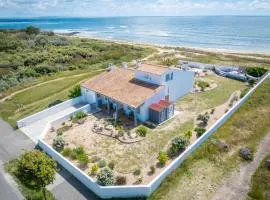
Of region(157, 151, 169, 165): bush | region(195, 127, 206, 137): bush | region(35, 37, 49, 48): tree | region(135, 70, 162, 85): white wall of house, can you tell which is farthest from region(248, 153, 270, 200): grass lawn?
region(35, 37, 49, 48): tree

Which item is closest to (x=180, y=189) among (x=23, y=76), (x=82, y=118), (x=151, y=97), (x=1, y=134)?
(x=151, y=97)

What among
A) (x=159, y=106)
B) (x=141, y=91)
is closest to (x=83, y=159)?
(x=159, y=106)

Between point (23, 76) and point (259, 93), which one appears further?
point (23, 76)

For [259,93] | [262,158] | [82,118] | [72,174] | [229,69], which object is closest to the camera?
[72,174]

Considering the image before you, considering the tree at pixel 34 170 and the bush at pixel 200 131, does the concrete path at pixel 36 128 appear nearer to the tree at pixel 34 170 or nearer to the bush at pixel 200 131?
the tree at pixel 34 170

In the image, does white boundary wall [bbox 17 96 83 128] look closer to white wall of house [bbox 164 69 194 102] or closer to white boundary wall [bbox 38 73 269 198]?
white boundary wall [bbox 38 73 269 198]

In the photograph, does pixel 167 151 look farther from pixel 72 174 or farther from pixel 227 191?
pixel 72 174

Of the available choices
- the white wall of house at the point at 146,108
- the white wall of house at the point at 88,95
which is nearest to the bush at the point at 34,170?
the white wall of house at the point at 146,108
